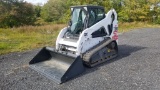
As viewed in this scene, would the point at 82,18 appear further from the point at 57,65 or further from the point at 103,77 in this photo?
the point at 103,77

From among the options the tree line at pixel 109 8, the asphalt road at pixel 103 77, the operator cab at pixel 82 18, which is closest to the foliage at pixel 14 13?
the tree line at pixel 109 8

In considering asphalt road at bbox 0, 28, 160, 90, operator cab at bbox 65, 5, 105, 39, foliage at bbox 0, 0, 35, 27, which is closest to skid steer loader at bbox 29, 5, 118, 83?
operator cab at bbox 65, 5, 105, 39

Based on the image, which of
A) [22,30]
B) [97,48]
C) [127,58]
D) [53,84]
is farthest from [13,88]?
[22,30]

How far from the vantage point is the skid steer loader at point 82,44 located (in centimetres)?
573

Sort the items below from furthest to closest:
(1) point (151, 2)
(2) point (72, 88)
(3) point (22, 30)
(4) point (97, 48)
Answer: (1) point (151, 2) → (3) point (22, 30) → (4) point (97, 48) → (2) point (72, 88)

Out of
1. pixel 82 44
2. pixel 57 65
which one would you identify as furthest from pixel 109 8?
pixel 57 65

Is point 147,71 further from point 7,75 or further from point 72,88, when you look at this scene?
point 7,75

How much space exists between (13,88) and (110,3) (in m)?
28.1

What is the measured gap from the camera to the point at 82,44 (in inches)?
236

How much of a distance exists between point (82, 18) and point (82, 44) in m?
1.16

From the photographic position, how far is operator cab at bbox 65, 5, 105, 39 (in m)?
6.41

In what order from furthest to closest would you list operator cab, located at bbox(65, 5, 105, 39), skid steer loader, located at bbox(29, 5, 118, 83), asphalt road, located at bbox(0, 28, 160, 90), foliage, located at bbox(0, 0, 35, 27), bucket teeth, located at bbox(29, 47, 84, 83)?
foliage, located at bbox(0, 0, 35, 27)
operator cab, located at bbox(65, 5, 105, 39)
skid steer loader, located at bbox(29, 5, 118, 83)
bucket teeth, located at bbox(29, 47, 84, 83)
asphalt road, located at bbox(0, 28, 160, 90)

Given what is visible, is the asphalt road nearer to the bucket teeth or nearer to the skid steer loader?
the bucket teeth

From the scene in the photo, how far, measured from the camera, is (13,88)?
4.48m
